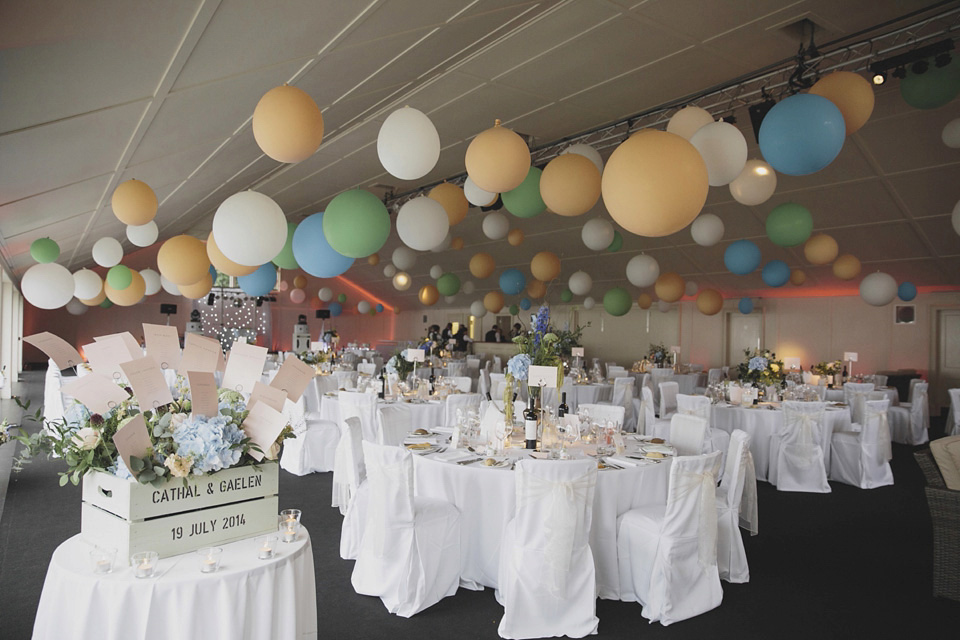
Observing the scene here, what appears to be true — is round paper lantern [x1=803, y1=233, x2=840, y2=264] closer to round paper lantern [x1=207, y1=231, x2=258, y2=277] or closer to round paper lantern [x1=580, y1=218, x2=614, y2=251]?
round paper lantern [x1=580, y1=218, x2=614, y2=251]

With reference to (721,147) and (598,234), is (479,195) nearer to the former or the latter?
(721,147)

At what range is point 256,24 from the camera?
2721 millimetres

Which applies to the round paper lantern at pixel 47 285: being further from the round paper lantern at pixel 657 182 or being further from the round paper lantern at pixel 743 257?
the round paper lantern at pixel 743 257

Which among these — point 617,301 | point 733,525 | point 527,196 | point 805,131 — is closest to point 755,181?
point 805,131

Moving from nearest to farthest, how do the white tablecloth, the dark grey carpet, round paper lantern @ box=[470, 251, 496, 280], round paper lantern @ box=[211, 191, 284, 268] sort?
the white tablecloth, the dark grey carpet, round paper lantern @ box=[211, 191, 284, 268], round paper lantern @ box=[470, 251, 496, 280]

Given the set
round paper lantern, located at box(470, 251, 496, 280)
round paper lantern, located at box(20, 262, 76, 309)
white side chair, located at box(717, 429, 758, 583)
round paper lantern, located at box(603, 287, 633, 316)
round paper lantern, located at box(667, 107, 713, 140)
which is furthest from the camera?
round paper lantern, located at box(603, 287, 633, 316)

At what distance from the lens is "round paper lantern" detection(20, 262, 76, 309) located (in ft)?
19.2

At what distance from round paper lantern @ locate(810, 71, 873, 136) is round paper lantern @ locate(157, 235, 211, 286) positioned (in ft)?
15.6

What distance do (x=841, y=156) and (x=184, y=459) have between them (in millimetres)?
9302

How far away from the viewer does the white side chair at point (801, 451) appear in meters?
6.02

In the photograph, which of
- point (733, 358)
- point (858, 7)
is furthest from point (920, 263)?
point (858, 7)

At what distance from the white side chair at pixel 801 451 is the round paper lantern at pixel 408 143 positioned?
4527 mm

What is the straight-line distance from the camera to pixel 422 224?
448 cm

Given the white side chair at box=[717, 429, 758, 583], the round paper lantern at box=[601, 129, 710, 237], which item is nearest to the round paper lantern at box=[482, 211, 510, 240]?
the white side chair at box=[717, 429, 758, 583]
